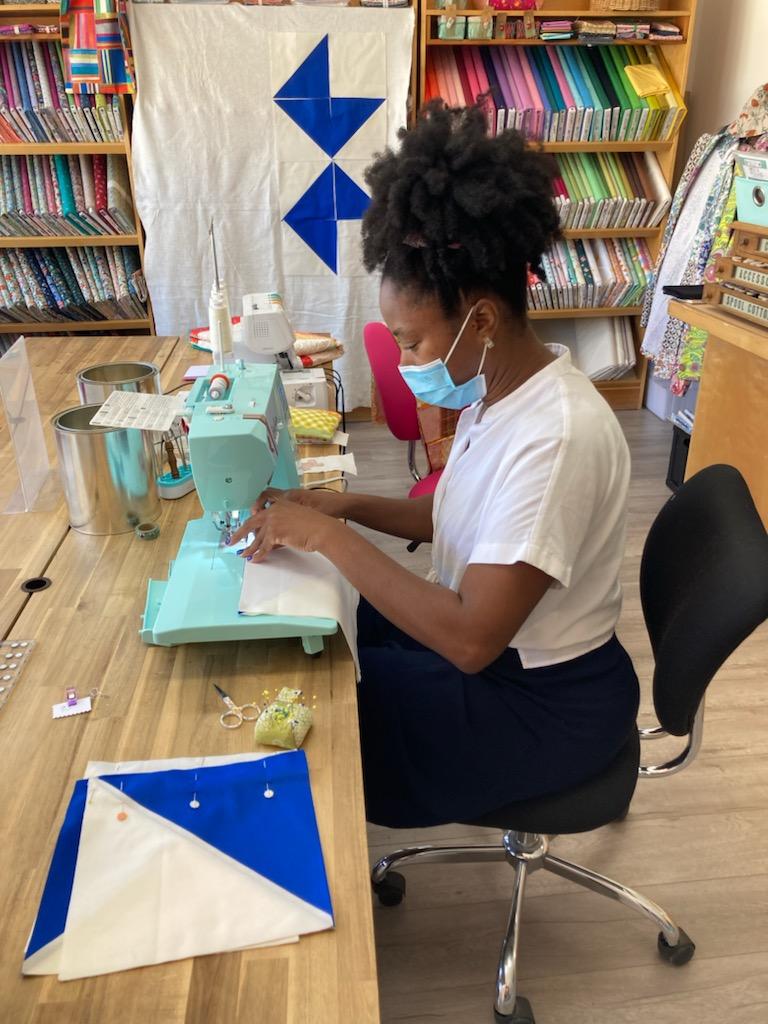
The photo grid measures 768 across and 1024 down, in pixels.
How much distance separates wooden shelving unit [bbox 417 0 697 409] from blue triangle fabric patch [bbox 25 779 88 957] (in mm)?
3150

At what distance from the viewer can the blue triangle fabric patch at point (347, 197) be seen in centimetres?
389

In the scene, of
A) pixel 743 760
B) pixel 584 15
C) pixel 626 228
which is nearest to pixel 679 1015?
pixel 743 760

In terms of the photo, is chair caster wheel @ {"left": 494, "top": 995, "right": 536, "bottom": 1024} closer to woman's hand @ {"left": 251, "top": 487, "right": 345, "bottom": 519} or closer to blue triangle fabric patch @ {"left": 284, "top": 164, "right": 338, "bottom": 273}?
woman's hand @ {"left": 251, "top": 487, "right": 345, "bottom": 519}

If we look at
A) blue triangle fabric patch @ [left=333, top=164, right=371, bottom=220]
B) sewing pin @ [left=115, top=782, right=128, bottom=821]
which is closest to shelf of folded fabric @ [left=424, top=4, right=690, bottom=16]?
blue triangle fabric patch @ [left=333, top=164, right=371, bottom=220]

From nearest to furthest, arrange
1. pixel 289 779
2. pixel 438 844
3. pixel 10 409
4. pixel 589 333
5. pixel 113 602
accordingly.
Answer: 1. pixel 289 779
2. pixel 113 602
3. pixel 10 409
4. pixel 438 844
5. pixel 589 333

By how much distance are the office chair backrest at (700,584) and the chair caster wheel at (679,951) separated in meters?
0.57

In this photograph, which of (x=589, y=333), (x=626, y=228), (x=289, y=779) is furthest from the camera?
(x=589, y=333)

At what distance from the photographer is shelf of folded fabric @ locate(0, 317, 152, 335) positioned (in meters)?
4.05

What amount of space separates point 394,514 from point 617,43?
329cm

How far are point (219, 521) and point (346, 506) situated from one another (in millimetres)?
273

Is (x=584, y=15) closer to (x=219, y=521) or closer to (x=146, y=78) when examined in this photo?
(x=146, y=78)

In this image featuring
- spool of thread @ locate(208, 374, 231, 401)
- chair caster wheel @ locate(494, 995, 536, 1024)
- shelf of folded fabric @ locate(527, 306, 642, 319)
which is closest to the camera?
spool of thread @ locate(208, 374, 231, 401)

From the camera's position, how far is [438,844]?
191cm

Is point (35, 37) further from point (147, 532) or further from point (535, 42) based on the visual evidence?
point (147, 532)
